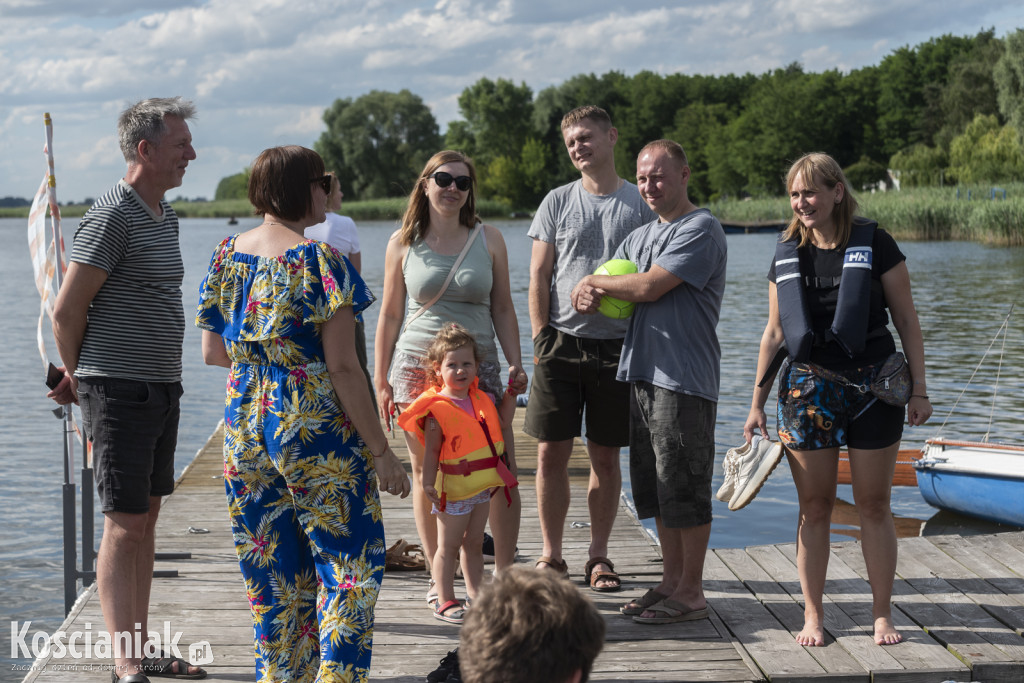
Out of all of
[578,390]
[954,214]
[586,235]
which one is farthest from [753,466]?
[954,214]

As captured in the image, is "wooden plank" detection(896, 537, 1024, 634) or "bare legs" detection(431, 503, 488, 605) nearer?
"bare legs" detection(431, 503, 488, 605)

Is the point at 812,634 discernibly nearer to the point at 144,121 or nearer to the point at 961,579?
the point at 961,579

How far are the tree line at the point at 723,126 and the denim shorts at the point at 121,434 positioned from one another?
67.0 metres

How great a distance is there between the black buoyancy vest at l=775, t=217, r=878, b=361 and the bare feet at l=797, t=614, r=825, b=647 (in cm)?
102

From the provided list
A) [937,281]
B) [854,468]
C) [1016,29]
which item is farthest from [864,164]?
[854,468]

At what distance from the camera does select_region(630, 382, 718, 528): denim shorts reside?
13.1 feet

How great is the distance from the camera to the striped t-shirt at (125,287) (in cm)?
326

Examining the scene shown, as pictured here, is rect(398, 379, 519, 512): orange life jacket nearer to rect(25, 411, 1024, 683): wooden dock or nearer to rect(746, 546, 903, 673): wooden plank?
rect(25, 411, 1024, 683): wooden dock

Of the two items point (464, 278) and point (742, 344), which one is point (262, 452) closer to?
point (464, 278)

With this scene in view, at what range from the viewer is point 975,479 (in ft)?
25.5

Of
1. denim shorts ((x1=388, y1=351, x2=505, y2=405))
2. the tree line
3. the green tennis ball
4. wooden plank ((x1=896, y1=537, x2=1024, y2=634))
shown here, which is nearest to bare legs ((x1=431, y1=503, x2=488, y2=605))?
denim shorts ((x1=388, y1=351, x2=505, y2=405))

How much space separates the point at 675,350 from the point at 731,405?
29.6ft

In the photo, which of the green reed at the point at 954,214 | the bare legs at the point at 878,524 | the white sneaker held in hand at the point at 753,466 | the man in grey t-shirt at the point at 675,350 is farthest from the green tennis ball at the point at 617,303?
the green reed at the point at 954,214

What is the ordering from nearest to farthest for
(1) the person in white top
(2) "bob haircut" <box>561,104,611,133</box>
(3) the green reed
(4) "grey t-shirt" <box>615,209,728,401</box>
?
(4) "grey t-shirt" <box>615,209,728,401</box>, (2) "bob haircut" <box>561,104,611,133</box>, (1) the person in white top, (3) the green reed
